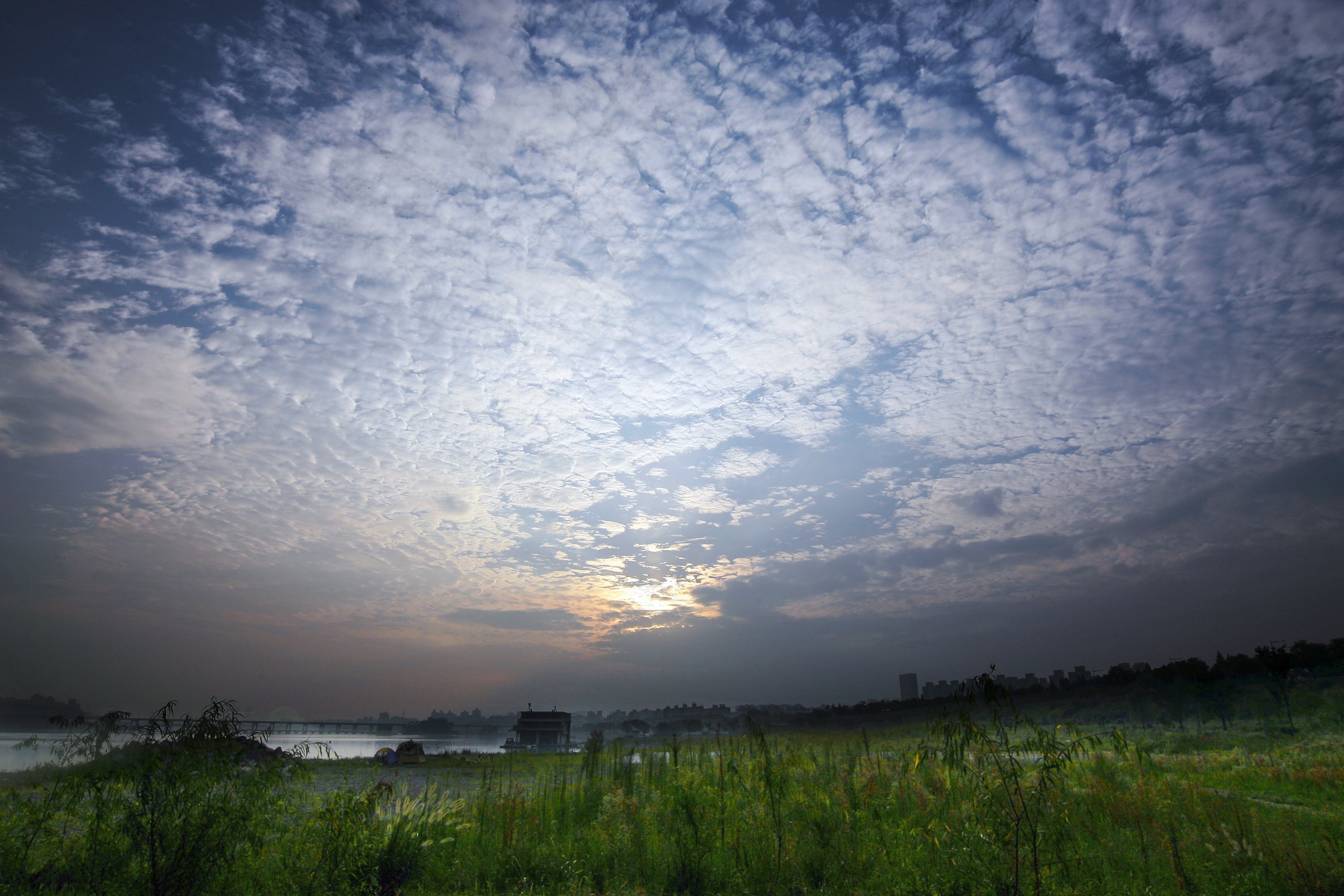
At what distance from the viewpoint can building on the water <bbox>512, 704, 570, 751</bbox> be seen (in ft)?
255

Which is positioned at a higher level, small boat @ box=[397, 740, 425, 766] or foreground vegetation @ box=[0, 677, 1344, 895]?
foreground vegetation @ box=[0, 677, 1344, 895]

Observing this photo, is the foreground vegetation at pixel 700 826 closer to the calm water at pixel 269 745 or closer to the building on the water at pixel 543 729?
the calm water at pixel 269 745

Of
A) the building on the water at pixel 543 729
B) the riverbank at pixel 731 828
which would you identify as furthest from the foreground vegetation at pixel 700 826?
the building on the water at pixel 543 729

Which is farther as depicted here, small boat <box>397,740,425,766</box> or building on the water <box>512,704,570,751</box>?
building on the water <box>512,704,570,751</box>

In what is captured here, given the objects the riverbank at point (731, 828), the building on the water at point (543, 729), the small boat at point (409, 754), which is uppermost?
the riverbank at point (731, 828)

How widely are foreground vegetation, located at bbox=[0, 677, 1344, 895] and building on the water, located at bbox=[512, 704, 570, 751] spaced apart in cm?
6882

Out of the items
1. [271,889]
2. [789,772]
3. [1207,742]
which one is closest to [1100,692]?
[1207,742]

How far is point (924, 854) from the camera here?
9.88 m

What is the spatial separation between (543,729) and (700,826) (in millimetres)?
77353

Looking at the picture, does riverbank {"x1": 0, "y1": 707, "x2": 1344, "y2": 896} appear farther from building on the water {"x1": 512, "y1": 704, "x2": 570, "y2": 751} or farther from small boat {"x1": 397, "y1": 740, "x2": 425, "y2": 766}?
building on the water {"x1": 512, "y1": 704, "x2": 570, "y2": 751}

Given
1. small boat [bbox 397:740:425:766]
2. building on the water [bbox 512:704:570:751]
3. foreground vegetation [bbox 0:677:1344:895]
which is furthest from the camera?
building on the water [bbox 512:704:570:751]

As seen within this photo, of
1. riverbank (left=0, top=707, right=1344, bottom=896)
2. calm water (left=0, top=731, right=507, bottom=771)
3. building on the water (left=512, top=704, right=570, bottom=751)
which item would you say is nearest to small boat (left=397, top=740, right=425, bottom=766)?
calm water (left=0, top=731, right=507, bottom=771)

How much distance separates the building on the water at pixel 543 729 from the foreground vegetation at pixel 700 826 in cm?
6882

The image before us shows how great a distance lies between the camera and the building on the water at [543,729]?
77.9 metres
